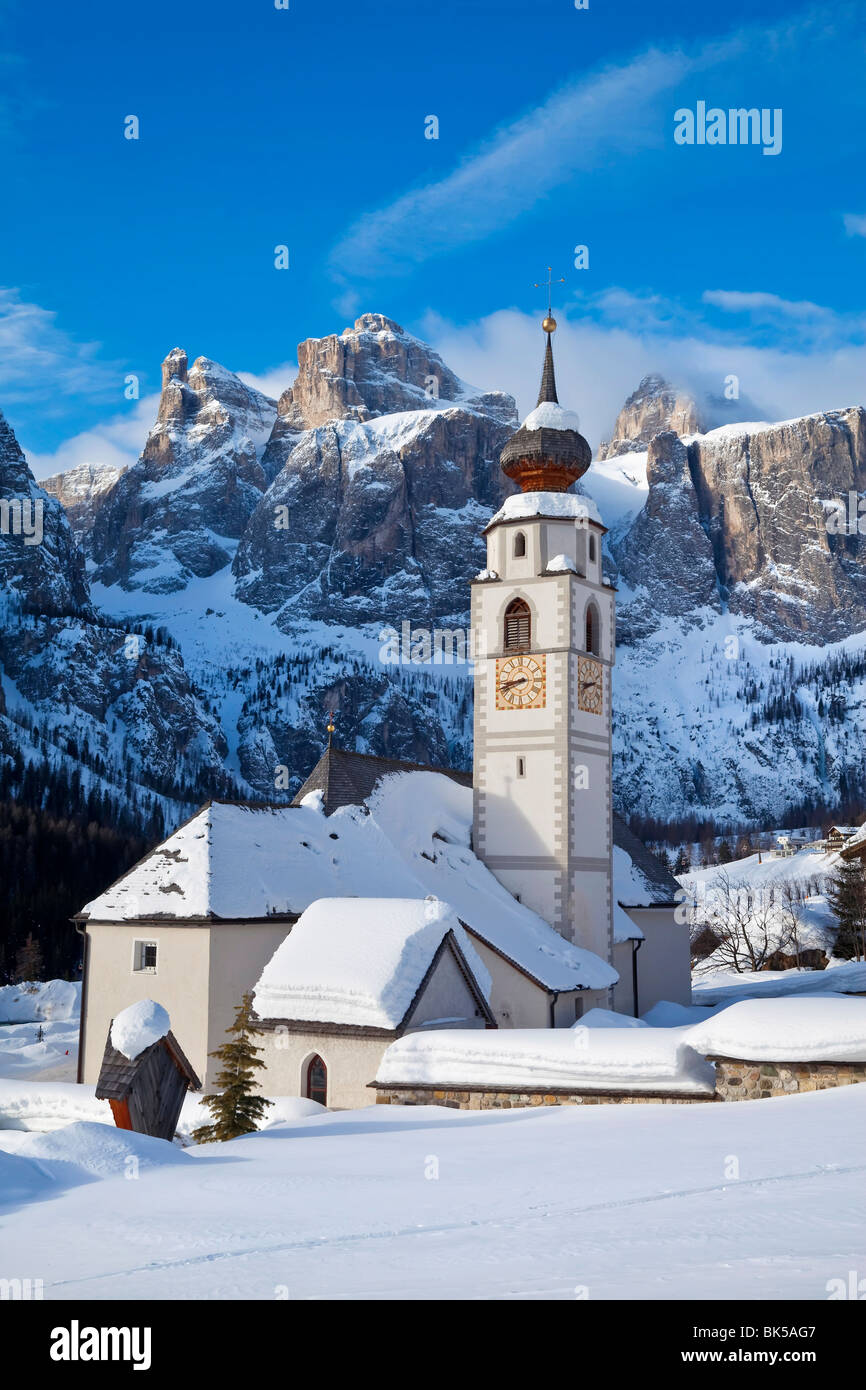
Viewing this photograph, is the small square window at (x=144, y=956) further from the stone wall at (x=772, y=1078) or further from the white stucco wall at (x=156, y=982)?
the stone wall at (x=772, y=1078)

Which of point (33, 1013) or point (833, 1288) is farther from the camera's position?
point (33, 1013)

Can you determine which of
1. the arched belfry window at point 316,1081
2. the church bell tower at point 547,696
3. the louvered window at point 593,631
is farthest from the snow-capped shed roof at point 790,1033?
the louvered window at point 593,631

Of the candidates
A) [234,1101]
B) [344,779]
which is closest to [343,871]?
[344,779]

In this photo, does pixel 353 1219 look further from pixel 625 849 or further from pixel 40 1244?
pixel 625 849

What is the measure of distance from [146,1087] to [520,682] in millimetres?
21402

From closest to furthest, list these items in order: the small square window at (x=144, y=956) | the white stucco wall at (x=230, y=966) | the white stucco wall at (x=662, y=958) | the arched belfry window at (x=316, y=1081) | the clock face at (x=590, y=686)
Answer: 1. the arched belfry window at (x=316, y=1081)
2. the white stucco wall at (x=230, y=966)
3. the small square window at (x=144, y=956)
4. the clock face at (x=590, y=686)
5. the white stucco wall at (x=662, y=958)

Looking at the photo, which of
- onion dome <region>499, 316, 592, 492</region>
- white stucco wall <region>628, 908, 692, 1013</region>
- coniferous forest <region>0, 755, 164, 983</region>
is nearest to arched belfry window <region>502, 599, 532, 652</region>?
onion dome <region>499, 316, 592, 492</region>

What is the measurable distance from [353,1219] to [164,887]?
→ 1847cm

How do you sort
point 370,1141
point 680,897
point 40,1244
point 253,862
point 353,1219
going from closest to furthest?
point 40,1244, point 353,1219, point 370,1141, point 253,862, point 680,897
